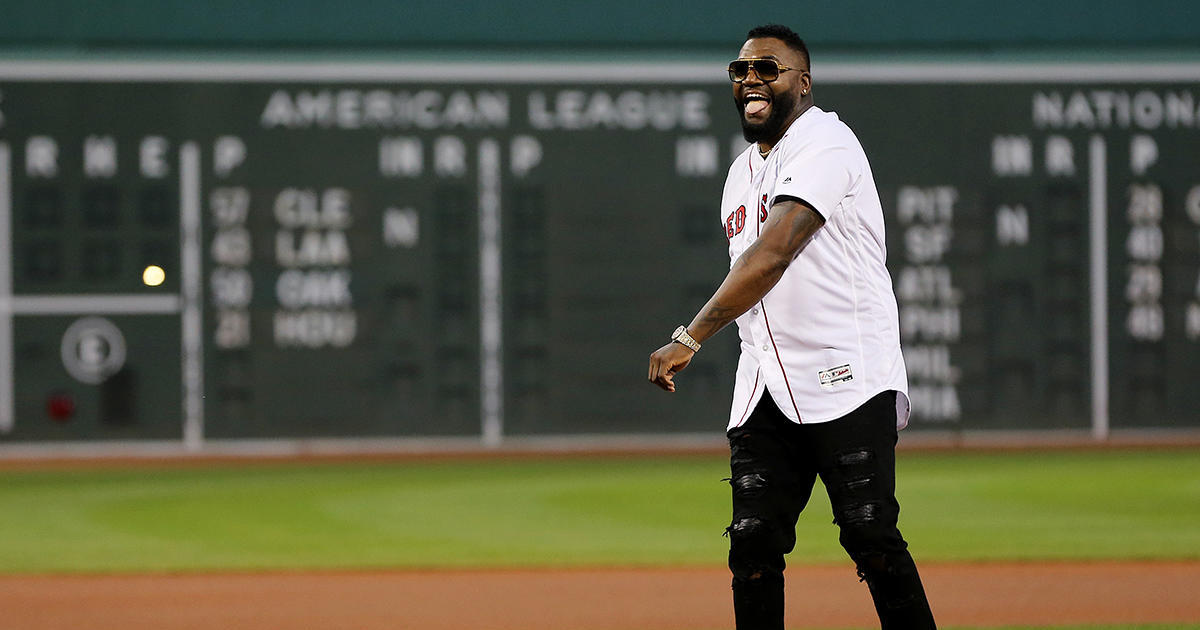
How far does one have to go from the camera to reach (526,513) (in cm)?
847

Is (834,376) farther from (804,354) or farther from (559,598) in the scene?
(559,598)

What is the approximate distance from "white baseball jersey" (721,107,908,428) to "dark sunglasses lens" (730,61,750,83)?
17cm

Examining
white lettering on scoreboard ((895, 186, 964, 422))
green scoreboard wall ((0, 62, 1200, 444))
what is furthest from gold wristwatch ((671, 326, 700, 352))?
white lettering on scoreboard ((895, 186, 964, 422))

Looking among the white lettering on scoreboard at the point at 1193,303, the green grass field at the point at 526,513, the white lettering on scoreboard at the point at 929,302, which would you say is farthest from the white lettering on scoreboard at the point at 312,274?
the white lettering on scoreboard at the point at 1193,303

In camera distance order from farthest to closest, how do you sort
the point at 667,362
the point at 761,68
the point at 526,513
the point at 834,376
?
the point at 526,513 → the point at 761,68 → the point at 834,376 → the point at 667,362

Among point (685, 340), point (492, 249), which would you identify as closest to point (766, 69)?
point (685, 340)

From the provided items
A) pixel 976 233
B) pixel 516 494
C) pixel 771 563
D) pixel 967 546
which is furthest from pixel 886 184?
pixel 771 563

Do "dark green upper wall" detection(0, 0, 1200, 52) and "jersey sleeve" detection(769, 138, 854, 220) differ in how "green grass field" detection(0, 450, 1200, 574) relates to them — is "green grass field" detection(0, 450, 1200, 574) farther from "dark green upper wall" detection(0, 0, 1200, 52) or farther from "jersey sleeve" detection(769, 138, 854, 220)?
"jersey sleeve" detection(769, 138, 854, 220)

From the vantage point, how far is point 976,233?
1141cm

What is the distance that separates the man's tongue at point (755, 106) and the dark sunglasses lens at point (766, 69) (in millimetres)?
47

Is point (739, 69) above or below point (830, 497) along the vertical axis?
above

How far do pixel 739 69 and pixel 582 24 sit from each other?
8.34 m

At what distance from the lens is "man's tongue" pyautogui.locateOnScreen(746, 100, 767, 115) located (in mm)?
3381

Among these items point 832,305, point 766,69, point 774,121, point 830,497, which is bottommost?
point 830,497
